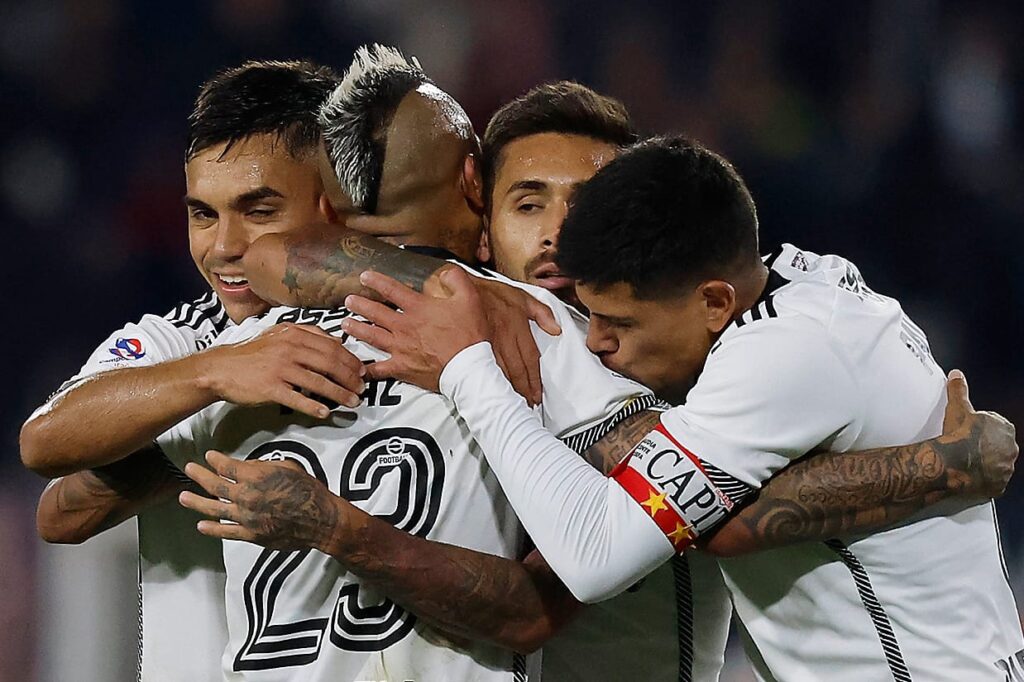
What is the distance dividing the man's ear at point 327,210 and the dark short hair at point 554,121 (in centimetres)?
37

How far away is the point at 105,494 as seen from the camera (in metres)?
2.60

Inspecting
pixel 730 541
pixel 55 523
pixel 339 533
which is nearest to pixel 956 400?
pixel 730 541

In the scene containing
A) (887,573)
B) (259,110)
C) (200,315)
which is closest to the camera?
(887,573)

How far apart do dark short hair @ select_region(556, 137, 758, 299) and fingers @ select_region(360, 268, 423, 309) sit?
0.88 feet

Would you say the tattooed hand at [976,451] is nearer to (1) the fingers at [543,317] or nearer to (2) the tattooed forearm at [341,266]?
(1) the fingers at [543,317]

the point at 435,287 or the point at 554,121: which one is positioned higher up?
the point at 554,121

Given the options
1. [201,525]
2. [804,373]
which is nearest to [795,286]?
[804,373]

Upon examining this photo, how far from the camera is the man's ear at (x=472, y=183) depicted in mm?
2557

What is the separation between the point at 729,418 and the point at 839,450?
24 cm

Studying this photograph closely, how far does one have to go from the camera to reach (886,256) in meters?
6.22

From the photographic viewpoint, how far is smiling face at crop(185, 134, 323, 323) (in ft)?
9.30

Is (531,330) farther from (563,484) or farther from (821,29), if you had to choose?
(821,29)

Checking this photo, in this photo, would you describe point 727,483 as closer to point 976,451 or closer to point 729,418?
point 729,418

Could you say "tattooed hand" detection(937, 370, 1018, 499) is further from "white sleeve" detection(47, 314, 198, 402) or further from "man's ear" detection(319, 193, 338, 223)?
"white sleeve" detection(47, 314, 198, 402)
